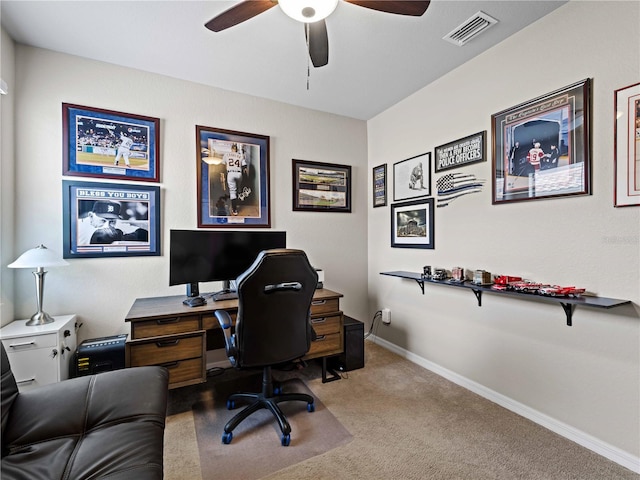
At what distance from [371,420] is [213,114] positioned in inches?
114

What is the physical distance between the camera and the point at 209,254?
233 centimetres

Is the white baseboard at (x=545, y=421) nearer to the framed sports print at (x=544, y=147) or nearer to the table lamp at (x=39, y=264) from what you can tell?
the framed sports print at (x=544, y=147)

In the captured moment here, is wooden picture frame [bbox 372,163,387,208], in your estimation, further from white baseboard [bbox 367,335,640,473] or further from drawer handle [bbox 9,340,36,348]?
drawer handle [bbox 9,340,36,348]

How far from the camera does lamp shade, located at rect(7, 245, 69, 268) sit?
6.04ft

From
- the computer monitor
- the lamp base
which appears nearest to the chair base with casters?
the computer monitor

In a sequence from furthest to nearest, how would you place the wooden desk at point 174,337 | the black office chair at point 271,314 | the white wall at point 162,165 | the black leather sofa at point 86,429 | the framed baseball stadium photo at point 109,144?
the framed baseball stadium photo at point 109,144 < the white wall at point 162,165 < the wooden desk at point 174,337 < the black office chair at point 271,314 < the black leather sofa at point 86,429

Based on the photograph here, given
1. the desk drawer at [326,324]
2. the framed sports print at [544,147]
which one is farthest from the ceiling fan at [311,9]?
the desk drawer at [326,324]

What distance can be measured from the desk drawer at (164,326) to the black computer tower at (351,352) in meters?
1.30

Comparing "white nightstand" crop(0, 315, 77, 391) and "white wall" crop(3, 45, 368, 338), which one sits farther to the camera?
"white wall" crop(3, 45, 368, 338)

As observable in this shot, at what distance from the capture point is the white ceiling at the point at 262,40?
1.81 m

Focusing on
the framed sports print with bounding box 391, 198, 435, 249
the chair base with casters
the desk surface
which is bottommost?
the chair base with casters

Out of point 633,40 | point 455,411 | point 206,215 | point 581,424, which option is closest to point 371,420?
point 455,411

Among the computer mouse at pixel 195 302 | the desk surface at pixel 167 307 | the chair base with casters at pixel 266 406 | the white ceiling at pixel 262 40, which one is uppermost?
the white ceiling at pixel 262 40

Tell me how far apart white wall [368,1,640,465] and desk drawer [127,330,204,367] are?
2.03 m
